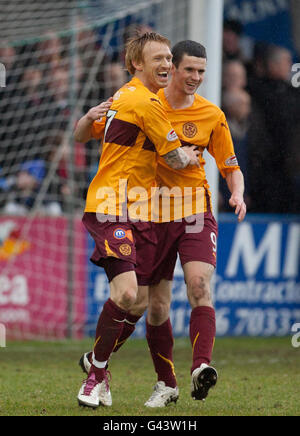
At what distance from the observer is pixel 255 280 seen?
32.9 feet

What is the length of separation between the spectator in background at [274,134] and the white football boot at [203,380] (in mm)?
5909

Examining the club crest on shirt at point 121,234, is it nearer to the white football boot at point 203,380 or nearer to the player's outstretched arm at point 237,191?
the player's outstretched arm at point 237,191

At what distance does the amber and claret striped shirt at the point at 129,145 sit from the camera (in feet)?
17.3

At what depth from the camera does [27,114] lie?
33.3 ft

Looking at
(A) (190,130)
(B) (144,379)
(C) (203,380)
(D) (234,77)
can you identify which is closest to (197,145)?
(A) (190,130)

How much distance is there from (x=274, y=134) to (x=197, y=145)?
5443 millimetres

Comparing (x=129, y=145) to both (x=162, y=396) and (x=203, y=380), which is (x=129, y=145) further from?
(x=162, y=396)

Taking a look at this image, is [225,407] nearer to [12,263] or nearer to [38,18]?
[12,263]

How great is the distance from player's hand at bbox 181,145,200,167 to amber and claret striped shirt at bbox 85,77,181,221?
172 mm

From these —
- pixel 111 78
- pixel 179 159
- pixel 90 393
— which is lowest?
pixel 90 393

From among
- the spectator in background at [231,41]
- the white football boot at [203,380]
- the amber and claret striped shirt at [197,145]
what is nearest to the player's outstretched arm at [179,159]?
the amber and claret striped shirt at [197,145]
